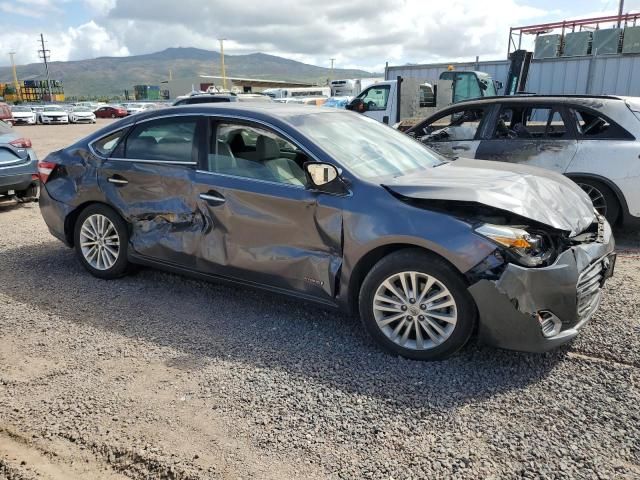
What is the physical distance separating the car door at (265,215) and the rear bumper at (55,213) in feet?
5.75

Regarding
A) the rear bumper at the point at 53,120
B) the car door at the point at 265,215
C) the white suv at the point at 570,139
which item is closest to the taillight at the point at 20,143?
the car door at the point at 265,215

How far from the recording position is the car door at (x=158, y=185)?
4.38 m

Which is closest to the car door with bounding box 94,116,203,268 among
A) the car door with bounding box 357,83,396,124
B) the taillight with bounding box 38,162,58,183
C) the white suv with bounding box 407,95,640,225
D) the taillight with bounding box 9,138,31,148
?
the taillight with bounding box 38,162,58,183

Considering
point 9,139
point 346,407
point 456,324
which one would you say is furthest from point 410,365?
point 9,139

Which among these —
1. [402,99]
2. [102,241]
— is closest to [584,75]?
[402,99]

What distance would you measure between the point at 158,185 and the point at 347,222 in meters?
1.86

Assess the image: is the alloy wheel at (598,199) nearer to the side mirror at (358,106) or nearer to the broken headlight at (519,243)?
the broken headlight at (519,243)

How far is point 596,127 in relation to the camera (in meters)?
6.11

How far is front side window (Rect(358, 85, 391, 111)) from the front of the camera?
13531 millimetres

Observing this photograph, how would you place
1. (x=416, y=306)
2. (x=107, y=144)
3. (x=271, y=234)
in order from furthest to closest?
1. (x=107, y=144)
2. (x=271, y=234)
3. (x=416, y=306)

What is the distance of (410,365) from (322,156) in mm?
1561

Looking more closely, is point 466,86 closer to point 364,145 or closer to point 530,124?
point 530,124

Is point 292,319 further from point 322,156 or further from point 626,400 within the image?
point 626,400

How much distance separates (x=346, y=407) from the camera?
9.89 feet
